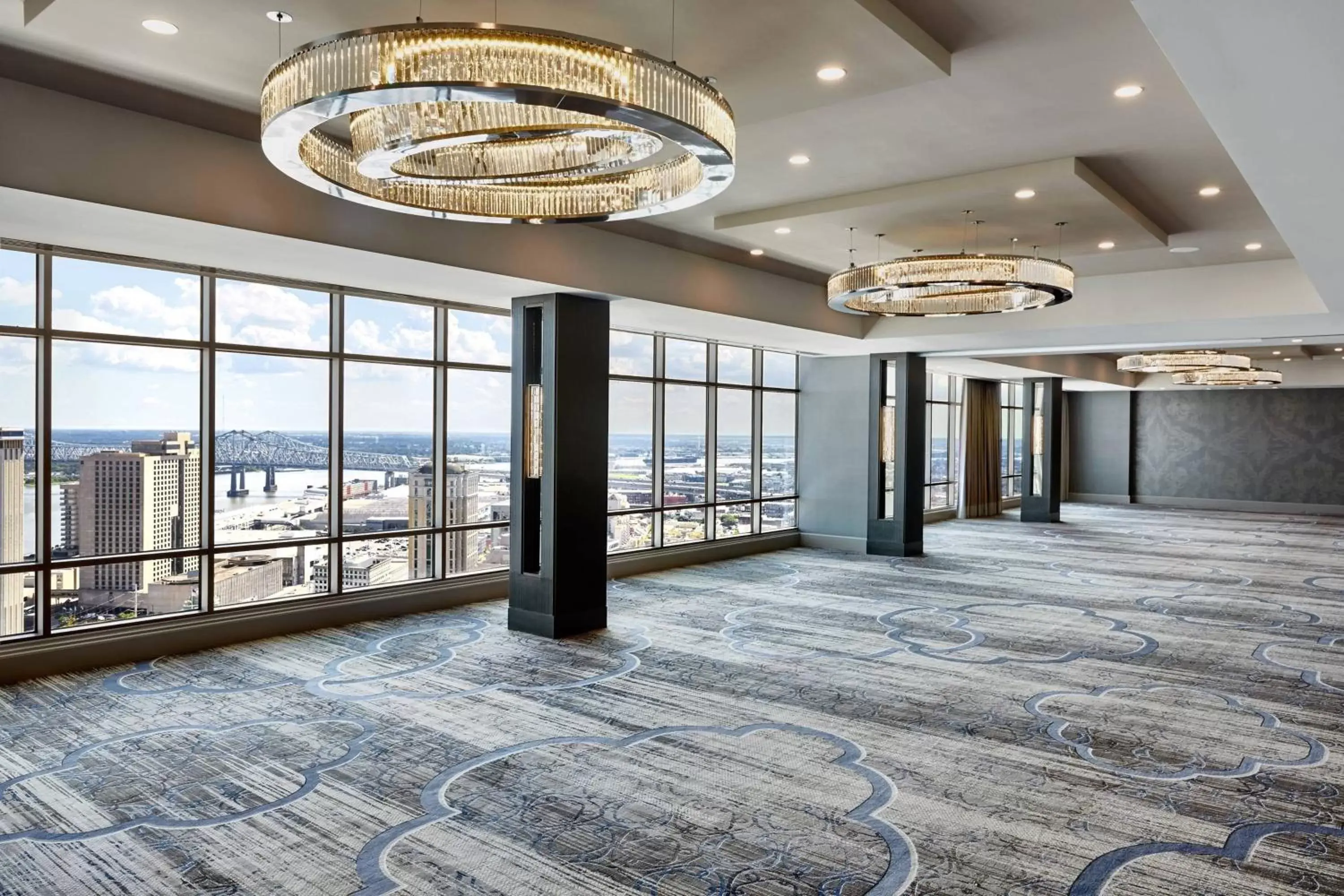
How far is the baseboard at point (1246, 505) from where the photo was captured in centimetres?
2409

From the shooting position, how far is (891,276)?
810 centimetres

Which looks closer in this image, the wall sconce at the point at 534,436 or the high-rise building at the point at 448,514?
the wall sconce at the point at 534,436

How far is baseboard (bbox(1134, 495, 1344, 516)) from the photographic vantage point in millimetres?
24094

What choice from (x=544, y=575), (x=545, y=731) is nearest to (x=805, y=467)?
(x=544, y=575)

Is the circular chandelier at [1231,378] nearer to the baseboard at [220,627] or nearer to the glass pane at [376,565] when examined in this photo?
the baseboard at [220,627]

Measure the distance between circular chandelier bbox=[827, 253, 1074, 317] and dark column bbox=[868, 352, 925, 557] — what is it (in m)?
5.09

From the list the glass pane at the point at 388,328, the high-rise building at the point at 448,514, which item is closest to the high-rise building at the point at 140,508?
the glass pane at the point at 388,328

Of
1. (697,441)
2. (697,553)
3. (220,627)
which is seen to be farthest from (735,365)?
(220,627)

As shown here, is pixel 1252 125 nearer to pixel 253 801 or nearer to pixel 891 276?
pixel 891 276

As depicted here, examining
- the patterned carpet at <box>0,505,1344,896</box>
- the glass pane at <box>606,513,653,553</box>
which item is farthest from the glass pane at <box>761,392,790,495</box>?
the patterned carpet at <box>0,505,1344,896</box>

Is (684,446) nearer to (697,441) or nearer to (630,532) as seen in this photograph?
(697,441)

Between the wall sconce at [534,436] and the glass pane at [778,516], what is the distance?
6926mm

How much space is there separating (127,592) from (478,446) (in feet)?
13.2

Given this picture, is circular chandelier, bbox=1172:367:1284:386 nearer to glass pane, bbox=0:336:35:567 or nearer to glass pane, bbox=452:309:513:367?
glass pane, bbox=452:309:513:367
